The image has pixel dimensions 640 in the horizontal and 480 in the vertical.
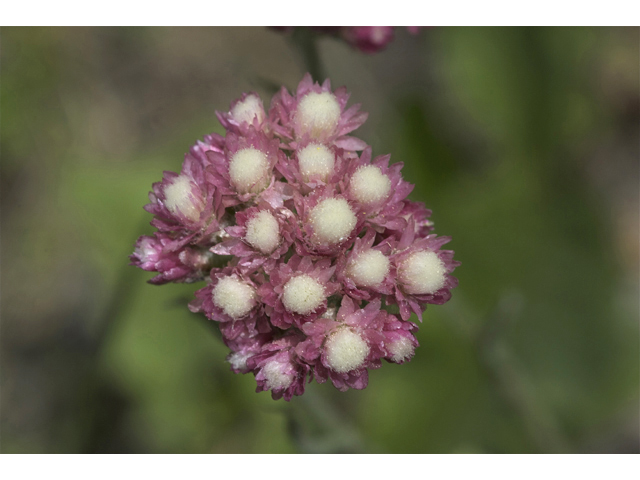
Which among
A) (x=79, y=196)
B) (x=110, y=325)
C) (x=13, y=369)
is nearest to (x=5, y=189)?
(x=79, y=196)

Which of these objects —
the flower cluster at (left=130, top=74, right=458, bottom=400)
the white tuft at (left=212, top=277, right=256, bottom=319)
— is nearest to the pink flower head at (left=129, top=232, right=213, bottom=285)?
the flower cluster at (left=130, top=74, right=458, bottom=400)

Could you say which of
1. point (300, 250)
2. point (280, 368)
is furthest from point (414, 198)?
point (280, 368)

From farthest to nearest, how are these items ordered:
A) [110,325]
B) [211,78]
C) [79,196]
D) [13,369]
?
[211,78]
[13,369]
[79,196]
[110,325]

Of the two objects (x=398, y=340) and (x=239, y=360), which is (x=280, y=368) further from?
(x=398, y=340)

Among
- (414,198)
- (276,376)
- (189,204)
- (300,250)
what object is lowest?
(276,376)

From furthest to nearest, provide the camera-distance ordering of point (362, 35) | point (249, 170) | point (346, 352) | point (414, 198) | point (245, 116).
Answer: point (414, 198) → point (362, 35) → point (245, 116) → point (249, 170) → point (346, 352)

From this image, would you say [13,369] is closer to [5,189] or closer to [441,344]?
[5,189]

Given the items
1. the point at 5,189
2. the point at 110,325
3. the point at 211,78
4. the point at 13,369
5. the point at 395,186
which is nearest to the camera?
the point at 395,186
